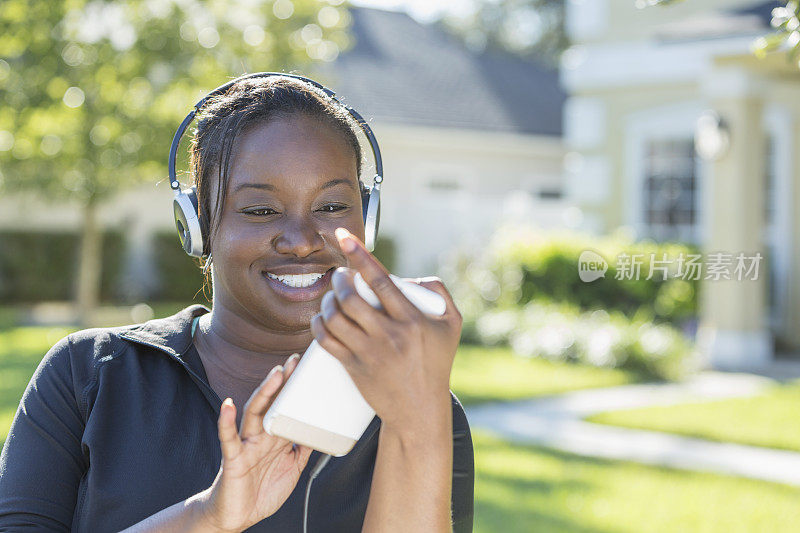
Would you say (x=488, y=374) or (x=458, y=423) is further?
(x=488, y=374)

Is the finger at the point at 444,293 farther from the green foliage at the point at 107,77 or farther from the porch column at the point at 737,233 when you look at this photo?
the green foliage at the point at 107,77

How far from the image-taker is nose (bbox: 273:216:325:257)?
185 cm

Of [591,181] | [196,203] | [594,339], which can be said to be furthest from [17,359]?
[196,203]

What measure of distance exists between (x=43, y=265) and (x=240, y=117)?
15.6m

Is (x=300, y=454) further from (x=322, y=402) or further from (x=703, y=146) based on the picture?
(x=703, y=146)

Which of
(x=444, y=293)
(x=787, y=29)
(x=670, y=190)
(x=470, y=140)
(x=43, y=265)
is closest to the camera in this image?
(x=444, y=293)

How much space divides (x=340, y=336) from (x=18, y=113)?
12.1 metres

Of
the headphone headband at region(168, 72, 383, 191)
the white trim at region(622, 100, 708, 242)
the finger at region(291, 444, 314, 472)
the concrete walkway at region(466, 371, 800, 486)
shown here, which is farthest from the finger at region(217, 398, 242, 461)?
the white trim at region(622, 100, 708, 242)

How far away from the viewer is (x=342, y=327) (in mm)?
1334

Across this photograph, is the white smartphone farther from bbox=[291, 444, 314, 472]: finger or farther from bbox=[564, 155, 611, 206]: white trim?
bbox=[564, 155, 611, 206]: white trim

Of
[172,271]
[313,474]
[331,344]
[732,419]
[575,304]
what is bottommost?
[732,419]

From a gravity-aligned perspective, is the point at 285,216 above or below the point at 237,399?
above

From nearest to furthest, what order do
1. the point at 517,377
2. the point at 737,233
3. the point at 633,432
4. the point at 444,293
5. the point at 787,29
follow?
the point at 444,293
the point at 787,29
the point at 633,432
the point at 517,377
the point at 737,233

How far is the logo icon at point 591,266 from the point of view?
39.7ft
